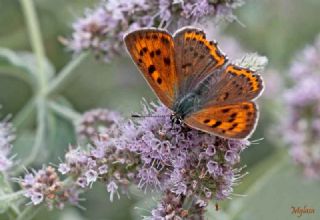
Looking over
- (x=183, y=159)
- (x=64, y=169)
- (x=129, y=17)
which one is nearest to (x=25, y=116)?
(x=129, y=17)

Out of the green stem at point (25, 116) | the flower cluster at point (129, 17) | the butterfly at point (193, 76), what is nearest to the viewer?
the butterfly at point (193, 76)

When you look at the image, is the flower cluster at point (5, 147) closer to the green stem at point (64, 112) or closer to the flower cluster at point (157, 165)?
the flower cluster at point (157, 165)

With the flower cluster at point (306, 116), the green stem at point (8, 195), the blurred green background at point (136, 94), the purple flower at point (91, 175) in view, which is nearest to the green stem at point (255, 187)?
the blurred green background at point (136, 94)

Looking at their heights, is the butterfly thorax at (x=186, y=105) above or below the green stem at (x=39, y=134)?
below

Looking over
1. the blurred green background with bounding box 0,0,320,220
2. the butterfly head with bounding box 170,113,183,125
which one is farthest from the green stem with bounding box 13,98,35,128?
the butterfly head with bounding box 170,113,183,125

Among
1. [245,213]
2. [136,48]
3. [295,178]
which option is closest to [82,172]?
[136,48]

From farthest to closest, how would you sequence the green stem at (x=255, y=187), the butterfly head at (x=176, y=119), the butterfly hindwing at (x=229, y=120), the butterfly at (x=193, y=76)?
the green stem at (x=255, y=187)
the butterfly head at (x=176, y=119)
the butterfly at (x=193, y=76)
the butterfly hindwing at (x=229, y=120)
